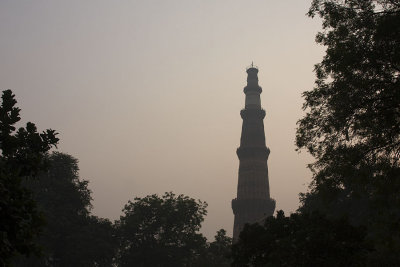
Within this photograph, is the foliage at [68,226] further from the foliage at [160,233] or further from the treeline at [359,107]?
the treeline at [359,107]

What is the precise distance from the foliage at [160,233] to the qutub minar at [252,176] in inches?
846

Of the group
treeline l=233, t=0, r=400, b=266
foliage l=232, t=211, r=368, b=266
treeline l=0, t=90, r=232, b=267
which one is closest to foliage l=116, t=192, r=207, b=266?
treeline l=0, t=90, r=232, b=267

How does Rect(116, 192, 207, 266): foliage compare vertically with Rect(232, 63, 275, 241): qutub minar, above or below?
below

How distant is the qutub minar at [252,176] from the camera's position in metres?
67.4

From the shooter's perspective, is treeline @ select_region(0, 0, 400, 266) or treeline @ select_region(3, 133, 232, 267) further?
treeline @ select_region(3, 133, 232, 267)

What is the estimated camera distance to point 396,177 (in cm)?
1536

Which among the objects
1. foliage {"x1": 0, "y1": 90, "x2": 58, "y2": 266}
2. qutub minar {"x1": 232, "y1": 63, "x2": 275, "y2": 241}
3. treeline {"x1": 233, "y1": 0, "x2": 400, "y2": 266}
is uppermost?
qutub minar {"x1": 232, "y1": 63, "x2": 275, "y2": 241}

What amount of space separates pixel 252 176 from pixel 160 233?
26965 mm

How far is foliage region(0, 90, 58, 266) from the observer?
929cm

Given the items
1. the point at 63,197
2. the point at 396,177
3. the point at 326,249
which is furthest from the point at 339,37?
the point at 63,197

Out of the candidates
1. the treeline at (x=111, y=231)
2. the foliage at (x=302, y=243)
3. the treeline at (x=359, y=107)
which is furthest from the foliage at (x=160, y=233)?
the treeline at (x=359, y=107)

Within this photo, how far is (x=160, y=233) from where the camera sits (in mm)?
44656

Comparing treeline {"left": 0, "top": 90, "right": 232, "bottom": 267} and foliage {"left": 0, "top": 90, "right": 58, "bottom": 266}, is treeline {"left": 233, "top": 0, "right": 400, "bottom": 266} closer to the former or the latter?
foliage {"left": 0, "top": 90, "right": 58, "bottom": 266}

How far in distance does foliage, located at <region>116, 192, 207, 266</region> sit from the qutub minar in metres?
21.5
